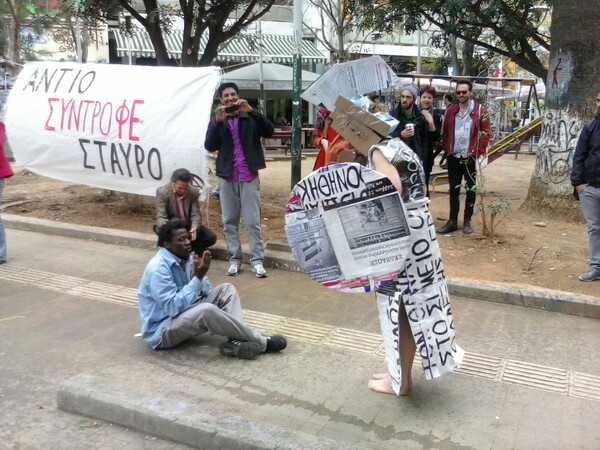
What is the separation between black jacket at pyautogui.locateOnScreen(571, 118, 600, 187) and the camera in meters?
5.18

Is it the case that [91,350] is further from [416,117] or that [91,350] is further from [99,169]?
[416,117]

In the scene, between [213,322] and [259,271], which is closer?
[213,322]

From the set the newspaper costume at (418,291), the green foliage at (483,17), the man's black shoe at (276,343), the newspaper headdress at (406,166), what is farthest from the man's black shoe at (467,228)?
the newspaper headdress at (406,166)

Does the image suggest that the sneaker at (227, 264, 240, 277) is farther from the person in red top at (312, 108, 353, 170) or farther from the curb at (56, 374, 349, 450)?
the curb at (56, 374, 349, 450)

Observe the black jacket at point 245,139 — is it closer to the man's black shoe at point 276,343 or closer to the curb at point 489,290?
the curb at point 489,290

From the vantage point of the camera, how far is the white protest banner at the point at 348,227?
294cm

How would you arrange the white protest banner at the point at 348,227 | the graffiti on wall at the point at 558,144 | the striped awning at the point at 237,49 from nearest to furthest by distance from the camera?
the white protest banner at the point at 348,227
the graffiti on wall at the point at 558,144
the striped awning at the point at 237,49

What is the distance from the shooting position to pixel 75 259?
632 cm

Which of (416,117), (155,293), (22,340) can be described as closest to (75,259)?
(22,340)

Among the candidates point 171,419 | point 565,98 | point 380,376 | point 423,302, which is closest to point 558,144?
point 565,98

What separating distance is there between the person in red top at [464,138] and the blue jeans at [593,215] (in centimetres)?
134

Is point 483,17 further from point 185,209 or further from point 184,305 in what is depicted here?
point 184,305

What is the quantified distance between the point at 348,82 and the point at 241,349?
210cm

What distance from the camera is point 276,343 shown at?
4.11 m
